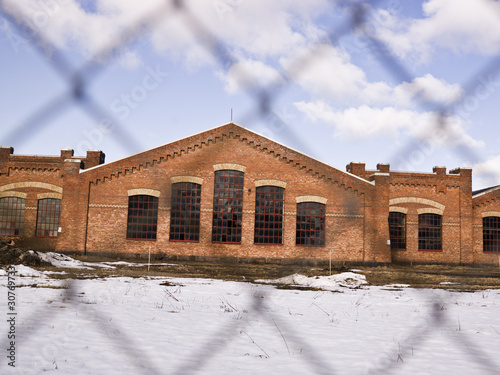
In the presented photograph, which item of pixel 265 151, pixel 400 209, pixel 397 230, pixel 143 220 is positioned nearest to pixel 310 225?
pixel 265 151

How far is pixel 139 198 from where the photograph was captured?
24500 mm

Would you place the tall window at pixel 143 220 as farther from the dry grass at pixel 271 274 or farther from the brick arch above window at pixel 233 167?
the brick arch above window at pixel 233 167

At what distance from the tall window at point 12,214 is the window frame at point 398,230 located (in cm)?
2425

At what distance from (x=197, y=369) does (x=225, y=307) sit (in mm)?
4120

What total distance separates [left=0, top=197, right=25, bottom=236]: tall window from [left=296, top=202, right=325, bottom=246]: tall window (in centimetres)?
1761

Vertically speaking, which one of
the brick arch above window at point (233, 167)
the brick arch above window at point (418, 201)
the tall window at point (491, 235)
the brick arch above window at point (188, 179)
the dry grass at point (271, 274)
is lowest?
the dry grass at point (271, 274)

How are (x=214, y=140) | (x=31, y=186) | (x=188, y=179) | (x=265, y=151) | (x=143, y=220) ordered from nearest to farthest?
(x=188, y=179) → (x=143, y=220) → (x=214, y=140) → (x=265, y=151) → (x=31, y=186)

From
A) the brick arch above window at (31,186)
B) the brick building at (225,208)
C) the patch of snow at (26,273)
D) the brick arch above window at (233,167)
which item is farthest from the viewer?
the brick arch above window at (31,186)

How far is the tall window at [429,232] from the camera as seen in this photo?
28.7 meters

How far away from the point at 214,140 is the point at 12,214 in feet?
46.6

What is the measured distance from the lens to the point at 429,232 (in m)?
28.8

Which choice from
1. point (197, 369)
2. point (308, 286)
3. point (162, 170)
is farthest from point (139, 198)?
point (197, 369)

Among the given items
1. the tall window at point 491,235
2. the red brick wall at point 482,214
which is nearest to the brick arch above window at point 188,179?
the red brick wall at point 482,214

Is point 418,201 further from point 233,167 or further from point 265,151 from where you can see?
point 233,167
